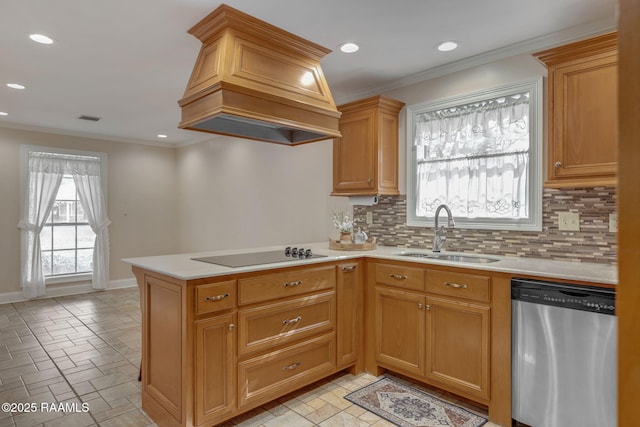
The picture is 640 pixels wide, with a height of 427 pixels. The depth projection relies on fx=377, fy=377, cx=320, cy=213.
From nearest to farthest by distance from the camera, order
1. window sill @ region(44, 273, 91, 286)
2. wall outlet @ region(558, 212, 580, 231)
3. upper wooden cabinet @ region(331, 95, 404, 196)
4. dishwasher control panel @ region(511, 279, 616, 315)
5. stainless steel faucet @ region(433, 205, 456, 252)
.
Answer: dishwasher control panel @ region(511, 279, 616, 315), wall outlet @ region(558, 212, 580, 231), stainless steel faucet @ region(433, 205, 456, 252), upper wooden cabinet @ region(331, 95, 404, 196), window sill @ region(44, 273, 91, 286)

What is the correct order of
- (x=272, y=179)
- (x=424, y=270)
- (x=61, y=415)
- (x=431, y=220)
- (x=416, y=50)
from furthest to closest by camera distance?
(x=272, y=179) < (x=431, y=220) < (x=416, y=50) < (x=424, y=270) < (x=61, y=415)

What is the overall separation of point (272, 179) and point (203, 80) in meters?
2.63

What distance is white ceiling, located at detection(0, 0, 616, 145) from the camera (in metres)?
2.24

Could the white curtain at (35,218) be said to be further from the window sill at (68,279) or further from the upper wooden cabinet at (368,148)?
the upper wooden cabinet at (368,148)

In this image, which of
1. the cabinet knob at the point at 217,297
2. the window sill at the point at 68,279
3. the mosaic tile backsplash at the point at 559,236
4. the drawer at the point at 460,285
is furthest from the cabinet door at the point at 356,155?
the window sill at the point at 68,279

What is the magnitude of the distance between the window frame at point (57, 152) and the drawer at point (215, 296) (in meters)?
4.88

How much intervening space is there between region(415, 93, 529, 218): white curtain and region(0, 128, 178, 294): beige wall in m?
4.98

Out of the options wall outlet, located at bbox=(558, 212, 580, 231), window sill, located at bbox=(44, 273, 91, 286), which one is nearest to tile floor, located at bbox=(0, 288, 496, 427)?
window sill, located at bbox=(44, 273, 91, 286)

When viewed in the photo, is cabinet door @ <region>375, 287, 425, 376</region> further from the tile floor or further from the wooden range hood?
the wooden range hood

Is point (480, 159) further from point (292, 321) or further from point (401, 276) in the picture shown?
point (292, 321)

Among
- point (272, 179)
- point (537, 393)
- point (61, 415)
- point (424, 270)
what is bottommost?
point (61, 415)

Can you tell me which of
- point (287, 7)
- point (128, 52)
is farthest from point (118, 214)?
point (287, 7)

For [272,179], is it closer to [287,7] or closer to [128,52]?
[128,52]

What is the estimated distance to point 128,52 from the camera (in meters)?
2.89
